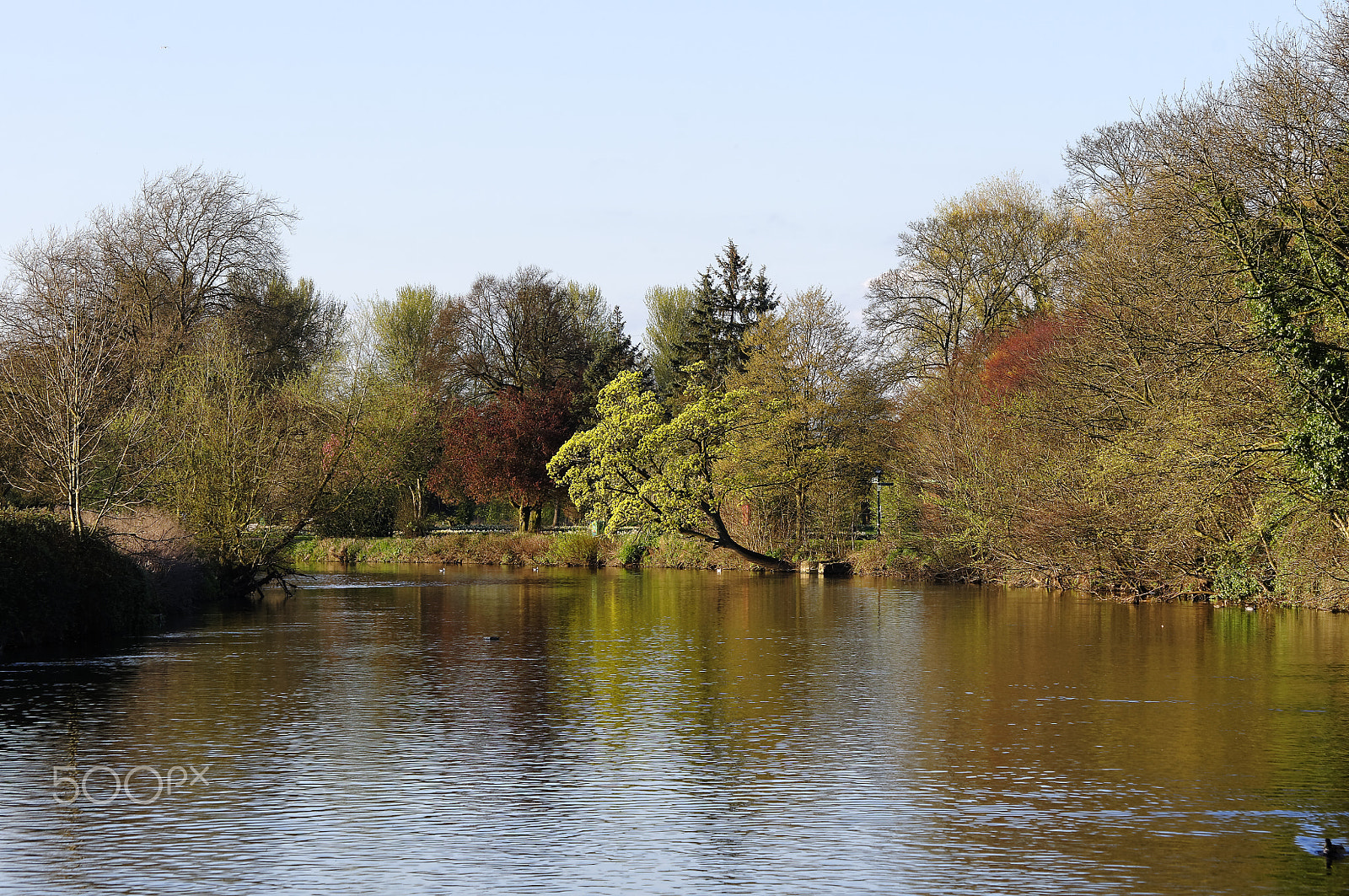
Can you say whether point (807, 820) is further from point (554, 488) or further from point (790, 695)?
point (554, 488)

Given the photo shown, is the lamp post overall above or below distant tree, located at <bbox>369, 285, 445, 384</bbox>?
below

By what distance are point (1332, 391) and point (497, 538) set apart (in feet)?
123

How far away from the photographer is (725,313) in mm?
62000

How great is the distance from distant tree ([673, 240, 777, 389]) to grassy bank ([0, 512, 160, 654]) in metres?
38.8

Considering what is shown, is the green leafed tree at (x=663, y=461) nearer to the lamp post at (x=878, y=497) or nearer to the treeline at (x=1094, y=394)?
the treeline at (x=1094, y=394)

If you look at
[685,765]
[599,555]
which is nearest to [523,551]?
[599,555]

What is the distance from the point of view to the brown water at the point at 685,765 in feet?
27.2

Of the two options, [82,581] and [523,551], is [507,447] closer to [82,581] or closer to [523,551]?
[523,551]

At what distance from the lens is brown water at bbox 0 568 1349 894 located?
8305 mm

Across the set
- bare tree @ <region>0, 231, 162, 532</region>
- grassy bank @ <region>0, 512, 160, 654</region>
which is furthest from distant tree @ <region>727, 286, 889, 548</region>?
grassy bank @ <region>0, 512, 160, 654</region>

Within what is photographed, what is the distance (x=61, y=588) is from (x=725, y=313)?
143 ft

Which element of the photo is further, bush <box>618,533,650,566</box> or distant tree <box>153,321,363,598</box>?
bush <box>618,533,650,566</box>

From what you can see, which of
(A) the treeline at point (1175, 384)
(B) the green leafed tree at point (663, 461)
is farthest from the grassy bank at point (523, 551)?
(A) the treeline at point (1175, 384)

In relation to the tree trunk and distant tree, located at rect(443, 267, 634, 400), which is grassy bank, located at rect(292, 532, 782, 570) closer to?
the tree trunk
